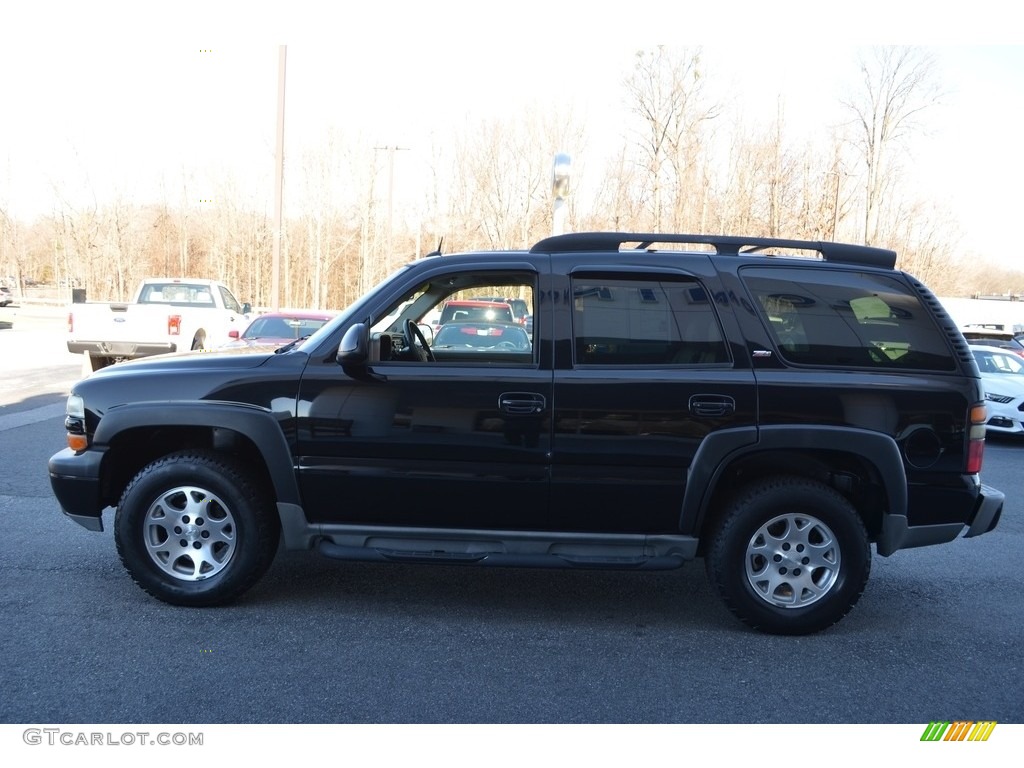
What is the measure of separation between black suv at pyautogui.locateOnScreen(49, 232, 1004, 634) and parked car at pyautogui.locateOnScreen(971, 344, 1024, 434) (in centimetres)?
829

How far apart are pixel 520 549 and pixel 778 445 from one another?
1.45m

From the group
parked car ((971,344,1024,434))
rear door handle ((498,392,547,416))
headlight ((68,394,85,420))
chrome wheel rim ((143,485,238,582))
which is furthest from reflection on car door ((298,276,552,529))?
parked car ((971,344,1024,434))

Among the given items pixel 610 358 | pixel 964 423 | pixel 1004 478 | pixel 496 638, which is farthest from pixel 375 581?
pixel 1004 478

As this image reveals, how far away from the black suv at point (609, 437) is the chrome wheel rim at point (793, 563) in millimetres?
12

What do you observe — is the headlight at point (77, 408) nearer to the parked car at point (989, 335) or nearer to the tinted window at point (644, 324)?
the tinted window at point (644, 324)

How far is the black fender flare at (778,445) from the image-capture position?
14.6 feet

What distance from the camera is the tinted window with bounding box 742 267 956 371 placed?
4.60 meters

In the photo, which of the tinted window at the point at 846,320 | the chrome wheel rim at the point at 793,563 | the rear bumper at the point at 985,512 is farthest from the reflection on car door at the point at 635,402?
the rear bumper at the point at 985,512

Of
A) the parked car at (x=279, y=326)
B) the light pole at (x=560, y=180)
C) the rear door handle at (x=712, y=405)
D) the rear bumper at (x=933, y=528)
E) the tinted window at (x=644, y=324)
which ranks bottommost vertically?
the rear bumper at (x=933, y=528)

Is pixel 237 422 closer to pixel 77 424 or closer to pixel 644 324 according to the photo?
pixel 77 424

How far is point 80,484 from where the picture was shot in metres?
4.77

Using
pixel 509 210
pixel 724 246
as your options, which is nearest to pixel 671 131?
pixel 509 210

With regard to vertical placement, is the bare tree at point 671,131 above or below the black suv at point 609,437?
above

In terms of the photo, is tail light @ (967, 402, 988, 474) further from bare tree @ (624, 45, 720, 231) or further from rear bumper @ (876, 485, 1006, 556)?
bare tree @ (624, 45, 720, 231)
